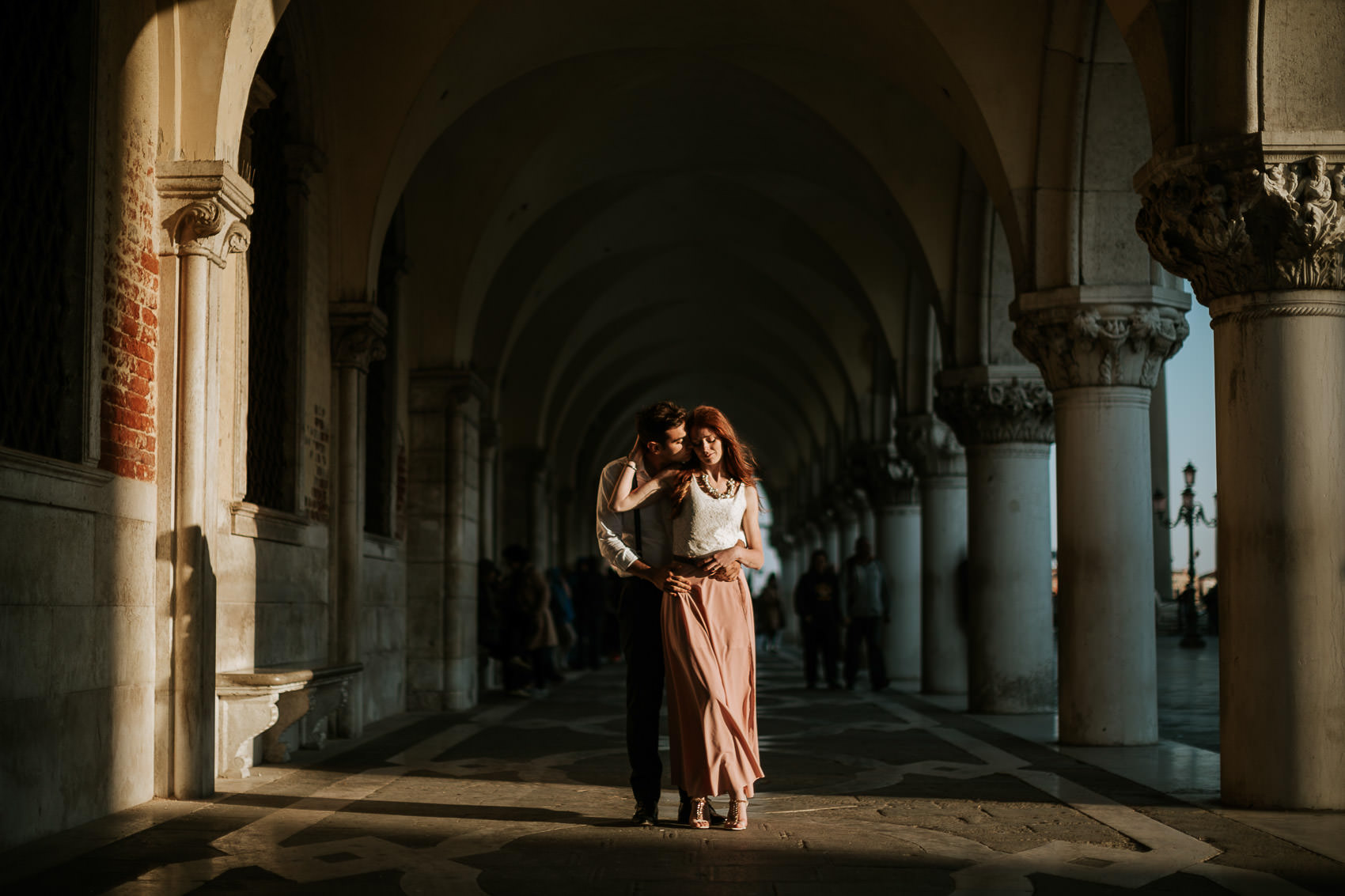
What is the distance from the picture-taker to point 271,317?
9.80 meters

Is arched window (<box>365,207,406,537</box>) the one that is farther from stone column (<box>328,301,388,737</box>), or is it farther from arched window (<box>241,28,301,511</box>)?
arched window (<box>241,28,301,511</box>)

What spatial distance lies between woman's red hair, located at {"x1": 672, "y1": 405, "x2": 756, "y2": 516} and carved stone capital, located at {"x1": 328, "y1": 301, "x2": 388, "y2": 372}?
5.53 m

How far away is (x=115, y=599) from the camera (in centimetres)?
657

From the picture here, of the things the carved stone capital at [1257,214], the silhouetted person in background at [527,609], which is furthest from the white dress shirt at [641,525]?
the silhouetted person in background at [527,609]

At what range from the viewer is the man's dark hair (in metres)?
5.89

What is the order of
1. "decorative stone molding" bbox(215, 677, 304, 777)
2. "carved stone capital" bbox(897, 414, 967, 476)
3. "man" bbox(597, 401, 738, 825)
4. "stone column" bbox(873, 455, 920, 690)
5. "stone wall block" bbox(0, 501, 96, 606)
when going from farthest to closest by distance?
"stone column" bbox(873, 455, 920, 690), "carved stone capital" bbox(897, 414, 967, 476), "decorative stone molding" bbox(215, 677, 304, 777), "man" bbox(597, 401, 738, 825), "stone wall block" bbox(0, 501, 96, 606)

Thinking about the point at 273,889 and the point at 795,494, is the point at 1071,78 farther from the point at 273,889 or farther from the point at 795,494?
the point at 795,494

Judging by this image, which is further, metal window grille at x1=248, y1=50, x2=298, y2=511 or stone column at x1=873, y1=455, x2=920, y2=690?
stone column at x1=873, y1=455, x2=920, y2=690

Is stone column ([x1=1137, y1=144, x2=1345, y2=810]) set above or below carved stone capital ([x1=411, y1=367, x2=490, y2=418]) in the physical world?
below

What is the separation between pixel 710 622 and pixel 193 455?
2.83 m

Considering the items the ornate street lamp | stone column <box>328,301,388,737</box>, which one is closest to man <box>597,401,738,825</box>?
stone column <box>328,301,388,737</box>

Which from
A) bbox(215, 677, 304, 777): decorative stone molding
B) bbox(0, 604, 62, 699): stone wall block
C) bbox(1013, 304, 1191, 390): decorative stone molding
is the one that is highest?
bbox(1013, 304, 1191, 390): decorative stone molding

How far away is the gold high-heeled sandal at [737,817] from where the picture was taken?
5.77 metres

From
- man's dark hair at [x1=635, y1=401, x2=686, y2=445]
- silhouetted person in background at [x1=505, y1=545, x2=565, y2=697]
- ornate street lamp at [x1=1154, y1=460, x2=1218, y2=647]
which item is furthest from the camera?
ornate street lamp at [x1=1154, y1=460, x2=1218, y2=647]
